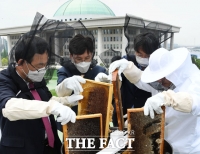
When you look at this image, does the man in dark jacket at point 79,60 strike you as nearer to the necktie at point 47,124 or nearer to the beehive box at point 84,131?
the necktie at point 47,124

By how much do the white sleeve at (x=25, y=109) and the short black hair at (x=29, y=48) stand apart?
48 cm

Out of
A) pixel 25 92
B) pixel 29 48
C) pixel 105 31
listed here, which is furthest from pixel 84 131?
pixel 105 31

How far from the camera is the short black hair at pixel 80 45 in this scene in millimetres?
2506

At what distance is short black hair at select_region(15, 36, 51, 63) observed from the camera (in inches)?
72.2

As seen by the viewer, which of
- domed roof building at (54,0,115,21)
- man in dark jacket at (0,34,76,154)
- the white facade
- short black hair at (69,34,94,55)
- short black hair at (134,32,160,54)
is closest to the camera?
man in dark jacket at (0,34,76,154)

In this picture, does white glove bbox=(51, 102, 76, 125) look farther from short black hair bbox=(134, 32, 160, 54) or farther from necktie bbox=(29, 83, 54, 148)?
short black hair bbox=(134, 32, 160, 54)

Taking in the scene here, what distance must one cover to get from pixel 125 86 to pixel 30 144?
1.42 metres

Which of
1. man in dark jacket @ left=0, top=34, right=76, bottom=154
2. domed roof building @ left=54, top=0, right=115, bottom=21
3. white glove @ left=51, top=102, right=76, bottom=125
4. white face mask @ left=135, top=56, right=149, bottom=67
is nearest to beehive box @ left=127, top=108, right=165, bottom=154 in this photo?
white glove @ left=51, top=102, right=76, bottom=125

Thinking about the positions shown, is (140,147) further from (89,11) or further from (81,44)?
(89,11)

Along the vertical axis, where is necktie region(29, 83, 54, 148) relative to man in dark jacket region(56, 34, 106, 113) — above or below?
below

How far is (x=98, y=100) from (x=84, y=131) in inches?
12.9

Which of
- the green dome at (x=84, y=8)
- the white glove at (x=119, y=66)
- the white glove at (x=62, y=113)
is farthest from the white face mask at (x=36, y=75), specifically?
the green dome at (x=84, y=8)

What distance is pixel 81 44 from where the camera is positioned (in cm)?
252

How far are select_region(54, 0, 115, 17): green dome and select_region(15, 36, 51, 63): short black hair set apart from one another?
128 ft
